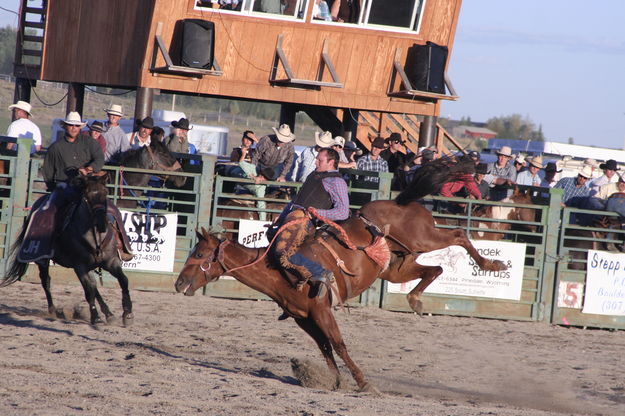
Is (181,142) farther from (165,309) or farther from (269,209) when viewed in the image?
(165,309)

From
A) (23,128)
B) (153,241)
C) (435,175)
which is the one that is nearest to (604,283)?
(435,175)

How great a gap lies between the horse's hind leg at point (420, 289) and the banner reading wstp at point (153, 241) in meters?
4.41

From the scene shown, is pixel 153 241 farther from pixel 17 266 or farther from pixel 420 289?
pixel 420 289

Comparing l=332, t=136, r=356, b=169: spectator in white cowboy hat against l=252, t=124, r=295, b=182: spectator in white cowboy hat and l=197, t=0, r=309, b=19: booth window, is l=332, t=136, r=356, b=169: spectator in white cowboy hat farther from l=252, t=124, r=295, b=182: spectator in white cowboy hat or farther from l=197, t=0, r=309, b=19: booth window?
l=197, t=0, r=309, b=19: booth window

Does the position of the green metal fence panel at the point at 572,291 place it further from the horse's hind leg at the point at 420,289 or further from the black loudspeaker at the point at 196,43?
the black loudspeaker at the point at 196,43

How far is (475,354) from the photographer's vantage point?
10633 millimetres

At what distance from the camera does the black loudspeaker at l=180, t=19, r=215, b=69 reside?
54.0 feet

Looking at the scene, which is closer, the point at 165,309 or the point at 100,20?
the point at 165,309

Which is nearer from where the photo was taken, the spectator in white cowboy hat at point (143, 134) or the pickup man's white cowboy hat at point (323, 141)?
the pickup man's white cowboy hat at point (323, 141)

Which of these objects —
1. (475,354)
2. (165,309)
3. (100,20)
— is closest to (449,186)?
(475,354)

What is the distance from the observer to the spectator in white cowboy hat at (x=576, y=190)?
46.6 feet

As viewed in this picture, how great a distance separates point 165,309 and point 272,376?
369 centimetres

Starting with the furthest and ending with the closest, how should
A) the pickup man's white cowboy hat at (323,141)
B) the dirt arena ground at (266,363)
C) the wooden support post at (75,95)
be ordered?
1. the wooden support post at (75,95)
2. the pickup man's white cowboy hat at (323,141)
3. the dirt arena ground at (266,363)

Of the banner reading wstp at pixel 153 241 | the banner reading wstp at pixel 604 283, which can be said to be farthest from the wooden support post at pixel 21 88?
the banner reading wstp at pixel 604 283
